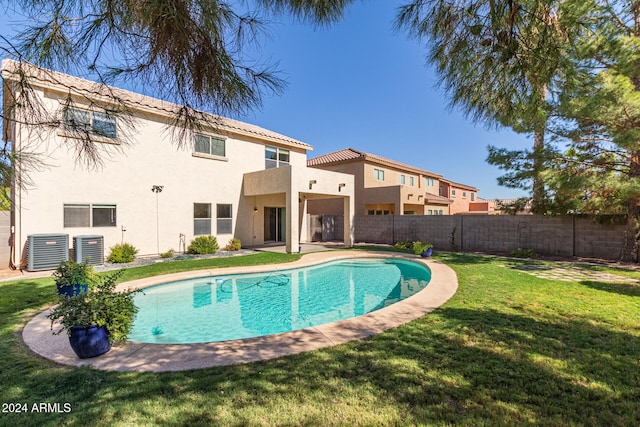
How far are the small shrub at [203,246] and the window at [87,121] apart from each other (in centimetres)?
1087

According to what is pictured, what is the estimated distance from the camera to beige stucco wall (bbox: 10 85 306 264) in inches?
412

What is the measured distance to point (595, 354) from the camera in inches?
154

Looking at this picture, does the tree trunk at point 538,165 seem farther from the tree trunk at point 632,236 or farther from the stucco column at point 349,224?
the stucco column at point 349,224

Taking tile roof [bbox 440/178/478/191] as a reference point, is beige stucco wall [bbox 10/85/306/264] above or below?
below

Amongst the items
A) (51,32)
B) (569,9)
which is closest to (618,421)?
(569,9)

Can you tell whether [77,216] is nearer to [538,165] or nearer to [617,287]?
[617,287]

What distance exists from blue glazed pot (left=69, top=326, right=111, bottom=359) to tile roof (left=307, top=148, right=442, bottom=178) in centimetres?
2106

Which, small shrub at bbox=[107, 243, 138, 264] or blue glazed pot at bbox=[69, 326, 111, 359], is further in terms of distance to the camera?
small shrub at bbox=[107, 243, 138, 264]

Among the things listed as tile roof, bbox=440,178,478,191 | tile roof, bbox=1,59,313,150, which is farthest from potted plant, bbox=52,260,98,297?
tile roof, bbox=440,178,478,191

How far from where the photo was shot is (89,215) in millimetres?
11539

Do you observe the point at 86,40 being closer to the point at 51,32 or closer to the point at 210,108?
the point at 51,32

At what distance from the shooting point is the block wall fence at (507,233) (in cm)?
1261

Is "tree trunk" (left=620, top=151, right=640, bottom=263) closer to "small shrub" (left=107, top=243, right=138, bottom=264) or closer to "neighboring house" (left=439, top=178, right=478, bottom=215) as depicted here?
"small shrub" (left=107, top=243, right=138, bottom=264)

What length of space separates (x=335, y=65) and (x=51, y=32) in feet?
14.6
